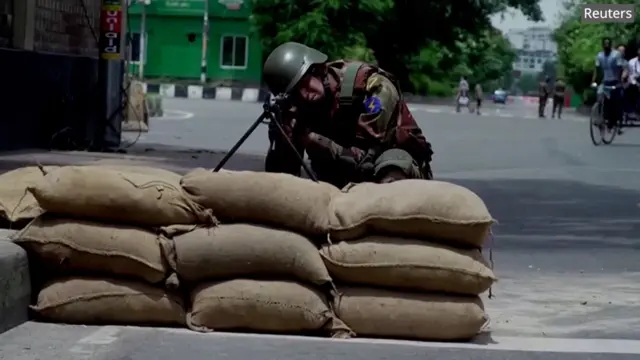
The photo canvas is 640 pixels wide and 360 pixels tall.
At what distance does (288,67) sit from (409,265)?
1.49 metres

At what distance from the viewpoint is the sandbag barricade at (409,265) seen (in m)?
5.79

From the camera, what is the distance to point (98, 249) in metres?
5.86

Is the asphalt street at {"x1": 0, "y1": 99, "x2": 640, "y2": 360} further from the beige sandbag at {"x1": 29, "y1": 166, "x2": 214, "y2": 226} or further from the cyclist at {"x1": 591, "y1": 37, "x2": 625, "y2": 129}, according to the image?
the cyclist at {"x1": 591, "y1": 37, "x2": 625, "y2": 129}

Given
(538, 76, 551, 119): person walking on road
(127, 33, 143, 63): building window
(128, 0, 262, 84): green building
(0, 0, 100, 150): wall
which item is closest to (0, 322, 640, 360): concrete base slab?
(0, 0, 100, 150): wall

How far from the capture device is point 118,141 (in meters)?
16.8

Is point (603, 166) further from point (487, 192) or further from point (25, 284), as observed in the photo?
point (25, 284)

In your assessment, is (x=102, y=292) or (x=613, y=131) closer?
(x=102, y=292)

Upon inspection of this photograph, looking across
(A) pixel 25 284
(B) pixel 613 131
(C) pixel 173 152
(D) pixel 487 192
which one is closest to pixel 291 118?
(A) pixel 25 284

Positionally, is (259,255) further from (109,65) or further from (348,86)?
(109,65)

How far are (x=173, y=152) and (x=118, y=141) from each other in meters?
0.72

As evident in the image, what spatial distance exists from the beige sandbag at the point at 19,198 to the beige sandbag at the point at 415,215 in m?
1.39

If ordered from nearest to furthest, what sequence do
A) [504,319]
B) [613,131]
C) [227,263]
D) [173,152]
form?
[227,263], [504,319], [173,152], [613,131]

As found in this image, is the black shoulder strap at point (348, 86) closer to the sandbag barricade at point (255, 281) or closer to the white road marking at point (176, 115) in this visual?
the sandbag barricade at point (255, 281)

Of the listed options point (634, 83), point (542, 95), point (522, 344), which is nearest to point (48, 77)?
point (522, 344)
